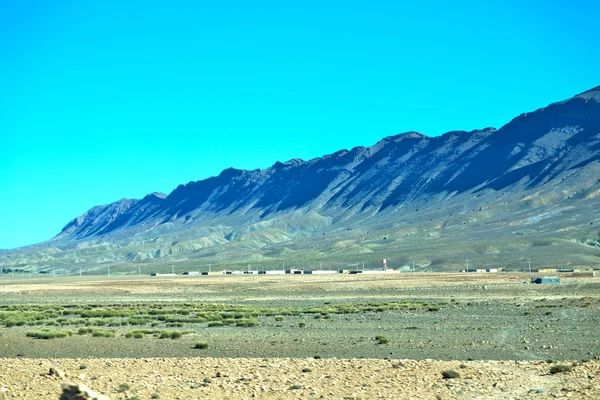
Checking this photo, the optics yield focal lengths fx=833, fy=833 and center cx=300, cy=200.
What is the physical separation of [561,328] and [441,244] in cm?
16779

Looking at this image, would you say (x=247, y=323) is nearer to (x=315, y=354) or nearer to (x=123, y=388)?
(x=315, y=354)

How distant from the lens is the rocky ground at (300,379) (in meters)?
17.9

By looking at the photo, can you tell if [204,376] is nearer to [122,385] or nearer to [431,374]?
[122,385]

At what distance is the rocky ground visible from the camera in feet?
58.9

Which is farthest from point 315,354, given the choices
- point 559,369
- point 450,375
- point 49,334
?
point 49,334

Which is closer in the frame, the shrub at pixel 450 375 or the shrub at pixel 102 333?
the shrub at pixel 450 375

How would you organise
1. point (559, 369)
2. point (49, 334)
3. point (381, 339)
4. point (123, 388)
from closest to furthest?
point (123, 388) → point (559, 369) → point (381, 339) → point (49, 334)

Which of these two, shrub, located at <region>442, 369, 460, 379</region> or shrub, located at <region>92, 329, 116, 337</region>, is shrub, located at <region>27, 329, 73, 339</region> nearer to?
shrub, located at <region>92, 329, 116, 337</region>

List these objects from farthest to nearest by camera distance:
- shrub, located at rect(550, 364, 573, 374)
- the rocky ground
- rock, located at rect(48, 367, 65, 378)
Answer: shrub, located at rect(550, 364, 573, 374), rock, located at rect(48, 367, 65, 378), the rocky ground

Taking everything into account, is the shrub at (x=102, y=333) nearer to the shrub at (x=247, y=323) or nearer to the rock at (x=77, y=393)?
the shrub at (x=247, y=323)

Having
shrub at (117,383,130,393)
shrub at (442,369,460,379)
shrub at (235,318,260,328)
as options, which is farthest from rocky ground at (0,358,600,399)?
shrub at (235,318,260,328)

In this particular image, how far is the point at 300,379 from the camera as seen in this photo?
19844 mm

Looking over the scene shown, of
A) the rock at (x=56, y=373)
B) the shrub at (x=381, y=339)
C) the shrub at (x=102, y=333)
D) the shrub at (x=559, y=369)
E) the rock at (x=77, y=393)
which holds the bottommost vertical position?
the shrub at (x=559, y=369)

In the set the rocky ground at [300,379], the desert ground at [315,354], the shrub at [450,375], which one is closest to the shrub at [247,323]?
the desert ground at [315,354]
